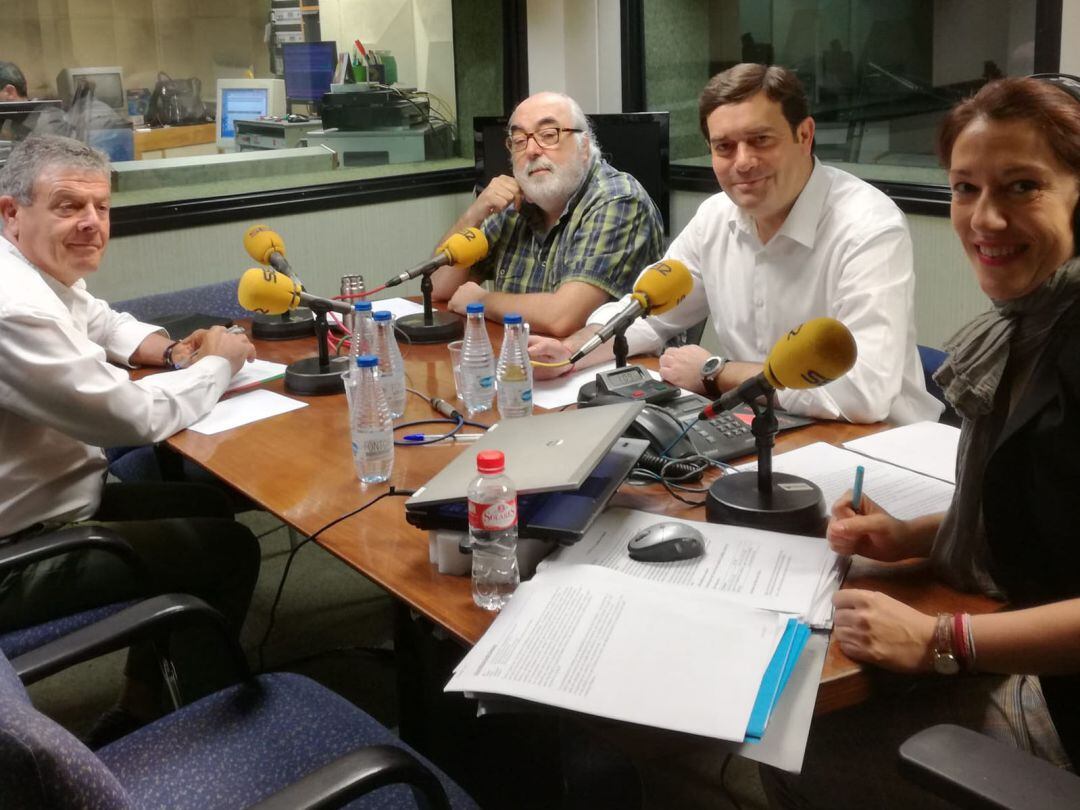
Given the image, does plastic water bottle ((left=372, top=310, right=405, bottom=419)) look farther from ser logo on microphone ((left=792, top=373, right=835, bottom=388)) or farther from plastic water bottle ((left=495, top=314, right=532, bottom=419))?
ser logo on microphone ((left=792, top=373, right=835, bottom=388))

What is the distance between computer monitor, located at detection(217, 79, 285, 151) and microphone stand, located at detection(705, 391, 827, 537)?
3.19 metres

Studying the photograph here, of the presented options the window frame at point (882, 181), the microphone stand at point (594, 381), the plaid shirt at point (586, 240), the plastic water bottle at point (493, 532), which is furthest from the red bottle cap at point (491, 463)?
the window frame at point (882, 181)

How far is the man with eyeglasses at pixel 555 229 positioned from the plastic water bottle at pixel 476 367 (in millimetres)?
631

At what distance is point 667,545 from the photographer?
1.28 m

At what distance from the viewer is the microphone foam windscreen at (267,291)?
79.6 inches

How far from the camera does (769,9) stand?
3777 mm

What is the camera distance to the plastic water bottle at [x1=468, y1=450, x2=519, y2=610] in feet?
3.94

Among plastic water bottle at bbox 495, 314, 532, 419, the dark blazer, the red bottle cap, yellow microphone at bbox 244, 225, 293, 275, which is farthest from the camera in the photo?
yellow microphone at bbox 244, 225, 293, 275

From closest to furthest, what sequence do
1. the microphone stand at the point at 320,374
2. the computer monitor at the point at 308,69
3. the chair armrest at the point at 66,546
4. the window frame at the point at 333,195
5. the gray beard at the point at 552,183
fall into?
1. the chair armrest at the point at 66,546
2. the microphone stand at the point at 320,374
3. the gray beard at the point at 552,183
4. the window frame at the point at 333,195
5. the computer monitor at the point at 308,69

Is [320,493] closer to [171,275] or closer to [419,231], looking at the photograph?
[171,275]

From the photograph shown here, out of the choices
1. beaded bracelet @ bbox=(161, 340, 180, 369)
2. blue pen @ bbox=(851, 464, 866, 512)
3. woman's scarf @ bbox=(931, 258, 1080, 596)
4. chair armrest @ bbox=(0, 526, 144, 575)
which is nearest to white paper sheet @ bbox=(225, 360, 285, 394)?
beaded bracelet @ bbox=(161, 340, 180, 369)

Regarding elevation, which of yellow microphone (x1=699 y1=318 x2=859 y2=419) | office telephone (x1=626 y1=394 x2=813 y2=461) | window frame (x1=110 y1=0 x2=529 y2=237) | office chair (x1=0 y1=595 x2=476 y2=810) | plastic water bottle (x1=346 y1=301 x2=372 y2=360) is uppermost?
window frame (x1=110 y1=0 x2=529 y2=237)

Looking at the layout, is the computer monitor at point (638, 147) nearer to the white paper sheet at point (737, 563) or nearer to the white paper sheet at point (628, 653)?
the white paper sheet at point (737, 563)

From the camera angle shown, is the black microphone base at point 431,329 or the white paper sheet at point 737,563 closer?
the white paper sheet at point 737,563
